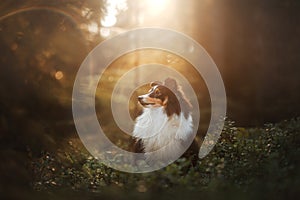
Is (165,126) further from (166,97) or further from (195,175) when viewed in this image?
(195,175)

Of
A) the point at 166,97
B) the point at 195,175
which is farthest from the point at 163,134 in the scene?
the point at 195,175

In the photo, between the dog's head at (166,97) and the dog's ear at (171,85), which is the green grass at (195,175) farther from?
the dog's ear at (171,85)

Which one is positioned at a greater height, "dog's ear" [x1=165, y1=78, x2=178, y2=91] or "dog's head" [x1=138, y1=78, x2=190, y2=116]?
"dog's ear" [x1=165, y1=78, x2=178, y2=91]

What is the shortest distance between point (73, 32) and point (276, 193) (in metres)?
2.49

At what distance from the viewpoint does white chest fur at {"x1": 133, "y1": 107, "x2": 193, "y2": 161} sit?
698 cm

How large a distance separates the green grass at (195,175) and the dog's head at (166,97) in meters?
0.71

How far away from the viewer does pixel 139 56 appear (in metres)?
9.07

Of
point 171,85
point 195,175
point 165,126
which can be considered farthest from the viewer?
point 165,126

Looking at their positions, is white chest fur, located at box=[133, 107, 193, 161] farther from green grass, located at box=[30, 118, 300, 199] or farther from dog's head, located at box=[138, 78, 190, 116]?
green grass, located at box=[30, 118, 300, 199]

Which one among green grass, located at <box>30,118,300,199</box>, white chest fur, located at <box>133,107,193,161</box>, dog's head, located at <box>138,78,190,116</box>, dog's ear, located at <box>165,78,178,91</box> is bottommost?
green grass, located at <box>30,118,300,199</box>

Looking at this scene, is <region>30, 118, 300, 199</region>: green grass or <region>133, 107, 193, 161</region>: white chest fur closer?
<region>30, 118, 300, 199</region>: green grass

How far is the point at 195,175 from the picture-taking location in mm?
6207

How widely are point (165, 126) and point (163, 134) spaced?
11cm

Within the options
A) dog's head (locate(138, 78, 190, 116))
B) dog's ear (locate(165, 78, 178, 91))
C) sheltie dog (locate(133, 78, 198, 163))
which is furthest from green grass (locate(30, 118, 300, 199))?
dog's ear (locate(165, 78, 178, 91))
